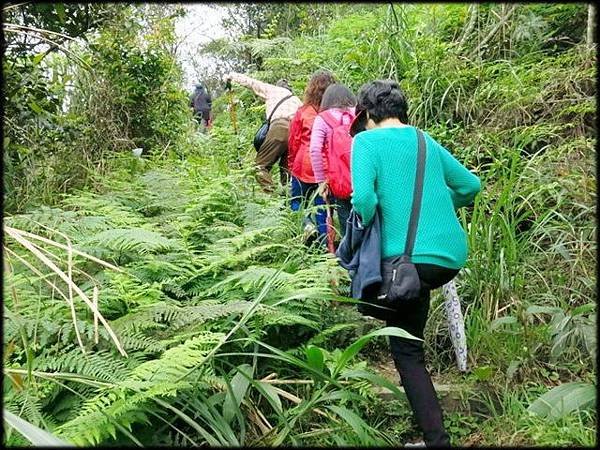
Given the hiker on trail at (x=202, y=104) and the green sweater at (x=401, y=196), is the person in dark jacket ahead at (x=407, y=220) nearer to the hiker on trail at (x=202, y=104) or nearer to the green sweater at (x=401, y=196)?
the green sweater at (x=401, y=196)

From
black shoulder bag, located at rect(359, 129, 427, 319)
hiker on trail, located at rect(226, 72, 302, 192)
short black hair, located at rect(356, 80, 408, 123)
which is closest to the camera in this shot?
black shoulder bag, located at rect(359, 129, 427, 319)

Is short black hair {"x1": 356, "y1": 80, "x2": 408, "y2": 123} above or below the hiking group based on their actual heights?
above

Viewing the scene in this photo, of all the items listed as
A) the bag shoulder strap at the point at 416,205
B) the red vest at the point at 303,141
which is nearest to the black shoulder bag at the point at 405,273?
the bag shoulder strap at the point at 416,205

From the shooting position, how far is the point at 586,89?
5.23 meters

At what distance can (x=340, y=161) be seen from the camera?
4164 millimetres

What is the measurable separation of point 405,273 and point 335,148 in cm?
172

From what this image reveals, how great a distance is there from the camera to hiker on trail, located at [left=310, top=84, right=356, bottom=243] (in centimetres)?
416

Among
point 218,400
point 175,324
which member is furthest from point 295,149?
point 218,400

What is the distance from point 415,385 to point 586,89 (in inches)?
145

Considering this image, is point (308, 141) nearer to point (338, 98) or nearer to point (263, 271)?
point (338, 98)

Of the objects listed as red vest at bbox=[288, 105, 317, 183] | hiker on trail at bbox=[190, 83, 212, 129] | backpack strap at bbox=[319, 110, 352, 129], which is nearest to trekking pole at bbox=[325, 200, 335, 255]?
red vest at bbox=[288, 105, 317, 183]

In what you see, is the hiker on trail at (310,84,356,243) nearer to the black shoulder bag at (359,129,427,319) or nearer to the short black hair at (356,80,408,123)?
the short black hair at (356,80,408,123)

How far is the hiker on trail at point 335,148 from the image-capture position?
416 centimetres

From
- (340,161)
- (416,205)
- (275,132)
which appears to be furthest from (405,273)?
(275,132)
